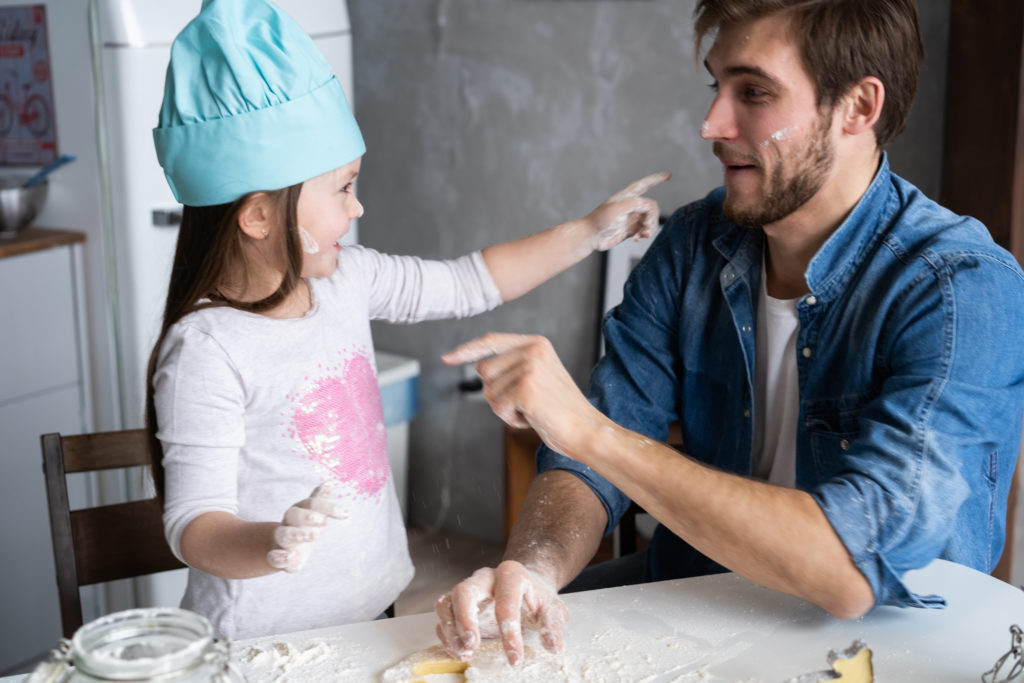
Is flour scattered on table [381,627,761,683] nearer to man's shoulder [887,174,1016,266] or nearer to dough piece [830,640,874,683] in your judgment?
dough piece [830,640,874,683]

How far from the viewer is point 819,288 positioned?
1.35 metres

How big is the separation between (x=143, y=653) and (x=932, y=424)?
852 millimetres

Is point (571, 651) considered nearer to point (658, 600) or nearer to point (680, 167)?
point (658, 600)

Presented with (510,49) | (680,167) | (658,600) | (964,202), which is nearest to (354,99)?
(510,49)

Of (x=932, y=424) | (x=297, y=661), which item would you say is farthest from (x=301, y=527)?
(x=932, y=424)

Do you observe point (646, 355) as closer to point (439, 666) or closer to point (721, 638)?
point (721, 638)

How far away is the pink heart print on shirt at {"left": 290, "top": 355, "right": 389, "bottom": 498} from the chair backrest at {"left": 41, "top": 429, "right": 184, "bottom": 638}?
27cm

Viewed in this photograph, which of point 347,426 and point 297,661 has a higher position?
point 347,426

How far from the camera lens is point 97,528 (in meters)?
1.46

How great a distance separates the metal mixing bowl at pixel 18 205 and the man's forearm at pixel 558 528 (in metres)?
1.61

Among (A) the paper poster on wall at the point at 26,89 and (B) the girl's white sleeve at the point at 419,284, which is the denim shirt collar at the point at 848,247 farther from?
(A) the paper poster on wall at the point at 26,89

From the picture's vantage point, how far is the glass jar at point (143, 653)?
0.64m

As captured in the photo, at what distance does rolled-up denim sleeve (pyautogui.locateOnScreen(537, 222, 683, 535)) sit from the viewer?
154 cm

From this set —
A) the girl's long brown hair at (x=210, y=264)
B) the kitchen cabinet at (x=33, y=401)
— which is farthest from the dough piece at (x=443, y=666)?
the kitchen cabinet at (x=33, y=401)
